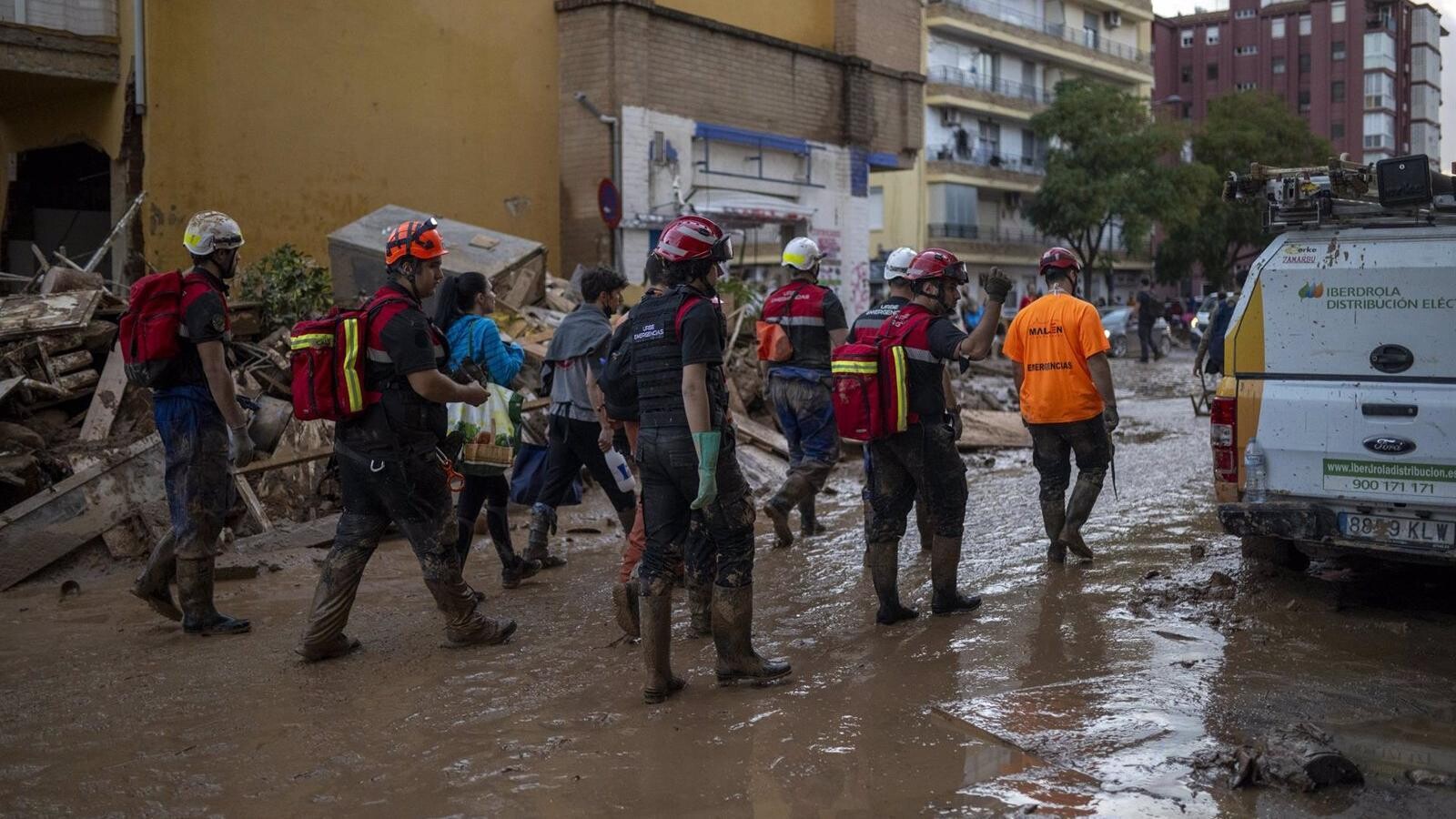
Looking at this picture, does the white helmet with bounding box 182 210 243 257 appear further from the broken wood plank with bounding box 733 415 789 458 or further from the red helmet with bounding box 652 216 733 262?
the broken wood plank with bounding box 733 415 789 458

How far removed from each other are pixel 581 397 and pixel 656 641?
108 inches

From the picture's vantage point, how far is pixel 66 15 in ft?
43.4

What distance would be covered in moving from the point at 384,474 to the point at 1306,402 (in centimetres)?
448

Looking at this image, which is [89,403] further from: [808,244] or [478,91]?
[478,91]

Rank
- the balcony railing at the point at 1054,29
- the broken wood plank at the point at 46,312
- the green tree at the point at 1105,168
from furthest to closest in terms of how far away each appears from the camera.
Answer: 1. the balcony railing at the point at 1054,29
2. the green tree at the point at 1105,168
3. the broken wood plank at the point at 46,312

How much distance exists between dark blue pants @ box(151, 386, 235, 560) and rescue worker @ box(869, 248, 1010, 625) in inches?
133

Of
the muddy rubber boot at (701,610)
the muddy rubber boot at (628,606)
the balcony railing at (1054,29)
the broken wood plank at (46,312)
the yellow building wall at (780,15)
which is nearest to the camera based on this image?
the muddy rubber boot at (628,606)

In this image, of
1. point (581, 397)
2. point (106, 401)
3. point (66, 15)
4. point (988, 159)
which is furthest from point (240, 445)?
point (988, 159)

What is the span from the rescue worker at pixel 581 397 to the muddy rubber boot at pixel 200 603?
6.68ft

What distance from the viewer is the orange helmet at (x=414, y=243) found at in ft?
19.4

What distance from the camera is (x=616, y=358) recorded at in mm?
6023

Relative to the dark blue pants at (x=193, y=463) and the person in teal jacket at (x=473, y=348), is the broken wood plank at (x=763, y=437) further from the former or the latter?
the dark blue pants at (x=193, y=463)

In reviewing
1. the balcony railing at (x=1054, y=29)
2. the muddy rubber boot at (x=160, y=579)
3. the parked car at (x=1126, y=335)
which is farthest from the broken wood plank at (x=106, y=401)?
the balcony railing at (x=1054, y=29)

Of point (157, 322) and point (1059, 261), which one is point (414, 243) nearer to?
point (157, 322)
